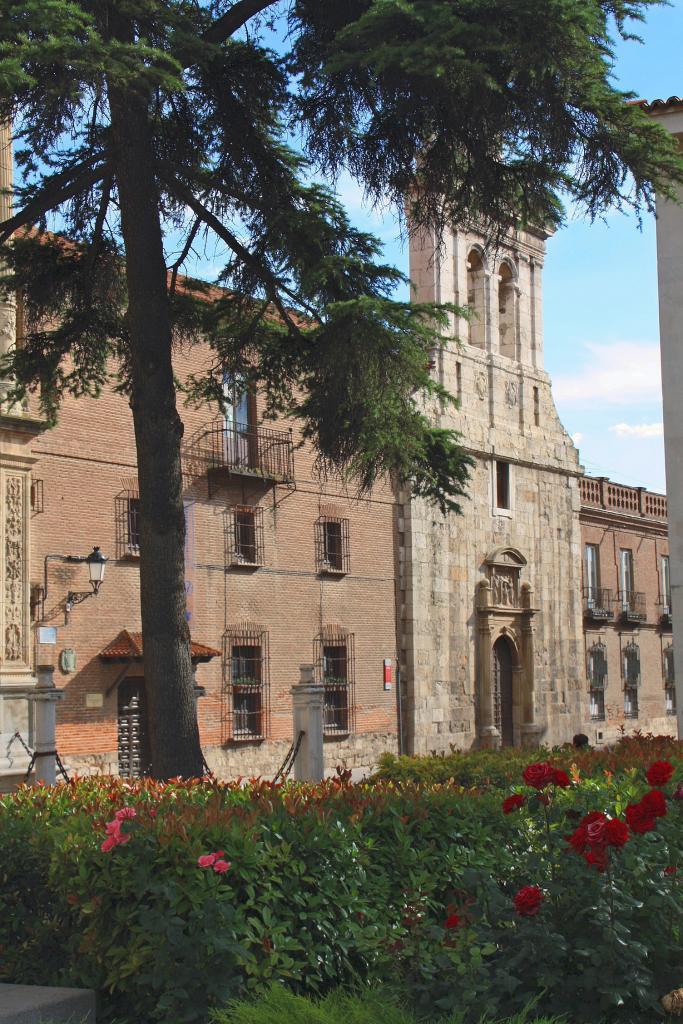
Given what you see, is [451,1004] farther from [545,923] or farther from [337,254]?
[337,254]

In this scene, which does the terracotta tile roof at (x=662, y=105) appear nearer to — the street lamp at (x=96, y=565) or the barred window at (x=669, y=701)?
the street lamp at (x=96, y=565)

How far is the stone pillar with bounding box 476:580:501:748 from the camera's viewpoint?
1277 inches

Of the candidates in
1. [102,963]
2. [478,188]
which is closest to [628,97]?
[478,188]

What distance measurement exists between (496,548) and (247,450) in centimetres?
949

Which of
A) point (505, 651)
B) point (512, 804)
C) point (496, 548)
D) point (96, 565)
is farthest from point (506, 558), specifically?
point (512, 804)

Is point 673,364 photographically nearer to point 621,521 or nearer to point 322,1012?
point 322,1012

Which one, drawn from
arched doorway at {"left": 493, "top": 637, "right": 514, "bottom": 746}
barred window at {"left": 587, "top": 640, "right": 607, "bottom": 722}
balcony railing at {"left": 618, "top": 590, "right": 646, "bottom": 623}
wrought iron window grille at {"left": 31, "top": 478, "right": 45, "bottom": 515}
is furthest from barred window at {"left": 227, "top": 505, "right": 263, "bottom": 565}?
balcony railing at {"left": 618, "top": 590, "right": 646, "bottom": 623}

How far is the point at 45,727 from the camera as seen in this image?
1712 cm

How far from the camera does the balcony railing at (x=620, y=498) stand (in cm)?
4059

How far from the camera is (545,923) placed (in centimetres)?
586

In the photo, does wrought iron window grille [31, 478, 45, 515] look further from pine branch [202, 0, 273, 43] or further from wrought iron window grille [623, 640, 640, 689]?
wrought iron window grille [623, 640, 640, 689]

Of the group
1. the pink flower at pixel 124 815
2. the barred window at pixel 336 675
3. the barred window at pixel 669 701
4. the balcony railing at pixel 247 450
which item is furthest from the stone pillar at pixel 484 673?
the pink flower at pixel 124 815

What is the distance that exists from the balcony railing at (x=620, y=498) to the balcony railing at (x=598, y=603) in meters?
2.53

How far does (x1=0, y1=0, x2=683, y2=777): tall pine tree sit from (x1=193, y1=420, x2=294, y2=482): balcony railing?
37.9ft
